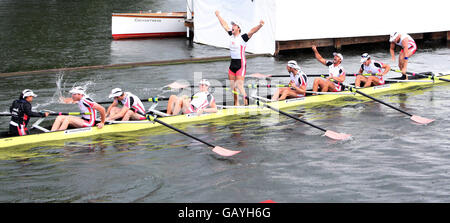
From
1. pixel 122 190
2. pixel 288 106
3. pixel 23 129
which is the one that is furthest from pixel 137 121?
pixel 288 106

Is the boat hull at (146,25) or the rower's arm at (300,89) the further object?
the boat hull at (146,25)

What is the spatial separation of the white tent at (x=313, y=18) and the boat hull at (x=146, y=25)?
4.53 meters

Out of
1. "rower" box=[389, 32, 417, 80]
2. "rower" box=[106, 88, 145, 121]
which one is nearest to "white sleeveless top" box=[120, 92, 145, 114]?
"rower" box=[106, 88, 145, 121]

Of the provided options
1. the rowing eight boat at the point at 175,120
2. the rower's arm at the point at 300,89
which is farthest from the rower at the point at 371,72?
the rower's arm at the point at 300,89

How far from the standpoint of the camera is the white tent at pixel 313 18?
23703mm

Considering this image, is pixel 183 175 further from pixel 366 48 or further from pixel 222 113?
pixel 366 48

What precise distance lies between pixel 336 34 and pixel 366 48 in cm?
283

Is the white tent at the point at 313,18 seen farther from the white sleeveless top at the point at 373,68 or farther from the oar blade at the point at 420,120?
the oar blade at the point at 420,120

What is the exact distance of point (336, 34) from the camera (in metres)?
25.7

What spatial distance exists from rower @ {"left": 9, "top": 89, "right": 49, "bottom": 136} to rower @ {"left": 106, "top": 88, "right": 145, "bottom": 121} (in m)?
1.78

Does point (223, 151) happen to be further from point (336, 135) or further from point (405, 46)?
point (405, 46)

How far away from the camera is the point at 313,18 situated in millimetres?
24609

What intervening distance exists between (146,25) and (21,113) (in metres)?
20.9

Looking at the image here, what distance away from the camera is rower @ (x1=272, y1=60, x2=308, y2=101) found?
597 inches
